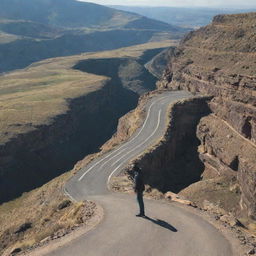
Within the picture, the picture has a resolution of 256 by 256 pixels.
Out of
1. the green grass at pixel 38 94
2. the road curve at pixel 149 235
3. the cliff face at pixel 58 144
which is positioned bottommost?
the cliff face at pixel 58 144

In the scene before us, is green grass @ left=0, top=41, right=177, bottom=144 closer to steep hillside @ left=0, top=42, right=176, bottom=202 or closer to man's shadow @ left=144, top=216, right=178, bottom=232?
steep hillside @ left=0, top=42, right=176, bottom=202

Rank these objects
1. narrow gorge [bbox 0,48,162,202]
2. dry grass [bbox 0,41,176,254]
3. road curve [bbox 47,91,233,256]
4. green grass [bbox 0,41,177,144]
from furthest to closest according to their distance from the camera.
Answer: green grass [bbox 0,41,177,144]
narrow gorge [bbox 0,48,162,202]
dry grass [bbox 0,41,176,254]
road curve [bbox 47,91,233,256]

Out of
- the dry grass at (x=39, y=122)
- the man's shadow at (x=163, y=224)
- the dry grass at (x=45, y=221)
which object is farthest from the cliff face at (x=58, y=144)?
the man's shadow at (x=163, y=224)

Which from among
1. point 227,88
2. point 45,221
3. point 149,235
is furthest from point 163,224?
point 227,88

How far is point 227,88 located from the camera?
7206cm

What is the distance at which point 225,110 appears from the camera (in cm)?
7000

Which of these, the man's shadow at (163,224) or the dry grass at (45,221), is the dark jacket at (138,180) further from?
the dry grass at (45,221)

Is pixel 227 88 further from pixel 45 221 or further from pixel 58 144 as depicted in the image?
pixel 58 144

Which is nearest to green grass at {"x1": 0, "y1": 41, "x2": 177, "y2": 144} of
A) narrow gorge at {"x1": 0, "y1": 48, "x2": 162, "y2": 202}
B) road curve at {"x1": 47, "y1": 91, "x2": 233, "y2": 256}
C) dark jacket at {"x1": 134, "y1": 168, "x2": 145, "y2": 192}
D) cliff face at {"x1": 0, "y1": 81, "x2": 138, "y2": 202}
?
narrow gorge at {"x1": 0, "y1": 48, "x2": 162, "y2": 202}

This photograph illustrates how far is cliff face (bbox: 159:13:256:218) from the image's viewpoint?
196 feet

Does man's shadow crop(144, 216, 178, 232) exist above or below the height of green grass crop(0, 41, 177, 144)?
above

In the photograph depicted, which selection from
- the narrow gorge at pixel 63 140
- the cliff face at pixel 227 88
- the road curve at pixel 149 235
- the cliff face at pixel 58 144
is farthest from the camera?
the narrow gorge at pixel 63 140

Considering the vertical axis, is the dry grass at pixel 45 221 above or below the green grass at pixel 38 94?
above

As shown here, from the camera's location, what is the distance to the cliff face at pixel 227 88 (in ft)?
196
